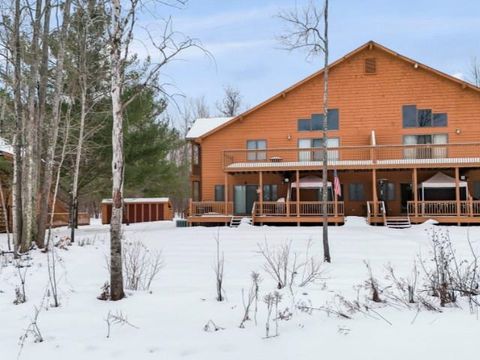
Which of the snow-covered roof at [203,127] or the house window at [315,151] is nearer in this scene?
the house window at [315,151]

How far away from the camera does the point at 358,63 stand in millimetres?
23000

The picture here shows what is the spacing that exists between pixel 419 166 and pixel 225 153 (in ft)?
31.2

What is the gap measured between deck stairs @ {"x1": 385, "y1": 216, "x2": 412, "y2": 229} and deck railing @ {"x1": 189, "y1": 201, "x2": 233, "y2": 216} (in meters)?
7.77

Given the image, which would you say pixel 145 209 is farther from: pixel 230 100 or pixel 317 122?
pixel 230 100

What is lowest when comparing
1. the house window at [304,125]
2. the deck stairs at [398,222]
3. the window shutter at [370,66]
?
the deck stairs at [398,222]

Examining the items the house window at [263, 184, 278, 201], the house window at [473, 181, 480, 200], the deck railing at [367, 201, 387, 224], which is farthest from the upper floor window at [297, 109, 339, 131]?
the house window at [473, 181, 480, 200]

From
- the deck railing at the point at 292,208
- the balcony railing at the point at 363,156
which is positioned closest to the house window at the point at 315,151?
the balcony railing at the point at 363,156

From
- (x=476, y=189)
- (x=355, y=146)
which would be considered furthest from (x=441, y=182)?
(x=355, y=146)

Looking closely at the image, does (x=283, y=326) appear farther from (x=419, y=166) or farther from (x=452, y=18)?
(x=452, y=18)

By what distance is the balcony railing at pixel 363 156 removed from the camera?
20.7 metres

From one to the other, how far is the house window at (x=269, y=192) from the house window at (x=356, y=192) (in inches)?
155

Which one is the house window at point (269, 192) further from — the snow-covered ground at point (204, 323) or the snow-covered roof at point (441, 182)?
the snow-covered ground at point (204, 323)

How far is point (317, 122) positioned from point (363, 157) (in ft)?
10.3

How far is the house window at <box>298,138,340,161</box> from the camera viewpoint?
22.5 m
